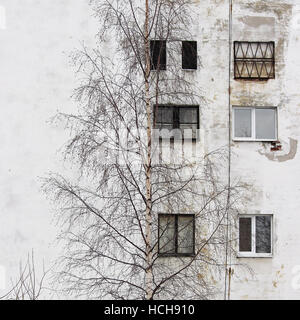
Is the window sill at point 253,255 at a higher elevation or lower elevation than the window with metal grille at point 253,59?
lower

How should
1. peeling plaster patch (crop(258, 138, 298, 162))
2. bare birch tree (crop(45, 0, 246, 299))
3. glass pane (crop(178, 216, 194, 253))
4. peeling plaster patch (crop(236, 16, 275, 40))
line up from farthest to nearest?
peeling plaster patch (crop(236, 16, 275, 40)) < peeling plaster patch (crop(258, 138, 298, 162)) < glass pane (crop(178, 216, 194, 253)) < bare birch tree (crop(45, 0, 246, 299))

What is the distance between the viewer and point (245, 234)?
16.4 metres

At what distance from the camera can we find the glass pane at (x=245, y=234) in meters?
16.3

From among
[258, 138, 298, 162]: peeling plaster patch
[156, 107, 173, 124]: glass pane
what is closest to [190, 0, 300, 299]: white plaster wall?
[258, 138, 298, 162]: peeling plaster patch

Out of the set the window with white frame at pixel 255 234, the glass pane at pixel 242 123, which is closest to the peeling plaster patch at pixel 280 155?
the glass pane at pixel 242 123

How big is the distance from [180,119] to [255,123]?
82.2 inches

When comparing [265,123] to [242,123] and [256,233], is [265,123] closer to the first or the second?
[242,123]

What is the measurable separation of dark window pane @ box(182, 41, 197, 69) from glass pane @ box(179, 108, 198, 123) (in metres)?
1.18

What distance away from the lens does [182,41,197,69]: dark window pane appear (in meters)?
16.7

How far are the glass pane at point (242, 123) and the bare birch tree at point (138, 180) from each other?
0.97 m

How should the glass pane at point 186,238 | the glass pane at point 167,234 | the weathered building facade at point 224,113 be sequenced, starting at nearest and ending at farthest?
the glass pane at point 167,234 → the glass pane at point 186,238 → the weathered building facade at point 224,113

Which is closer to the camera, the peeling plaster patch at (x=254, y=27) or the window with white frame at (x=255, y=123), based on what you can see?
the window with white frame at (x=255, y=123)

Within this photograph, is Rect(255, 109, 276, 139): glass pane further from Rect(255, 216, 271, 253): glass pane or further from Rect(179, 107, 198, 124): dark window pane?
Rect(255, 216, 271, 253): glass pane

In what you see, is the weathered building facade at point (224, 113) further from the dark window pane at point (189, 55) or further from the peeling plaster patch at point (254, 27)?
the dark window pane at point (189, 55)
